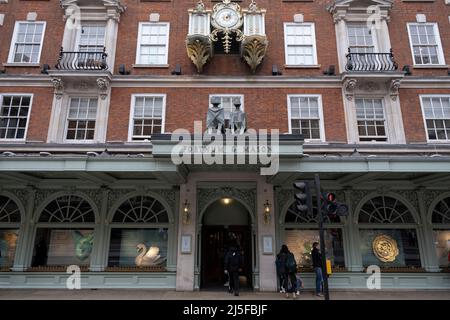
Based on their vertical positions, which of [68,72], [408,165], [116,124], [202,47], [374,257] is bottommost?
[374,257]

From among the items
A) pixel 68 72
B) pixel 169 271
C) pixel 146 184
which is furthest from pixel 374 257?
pixel 68 72

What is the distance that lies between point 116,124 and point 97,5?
19.8 feet

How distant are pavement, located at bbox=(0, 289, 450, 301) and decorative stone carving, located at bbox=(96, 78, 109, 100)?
7.88 meters

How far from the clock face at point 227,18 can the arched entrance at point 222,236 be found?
25.1ft

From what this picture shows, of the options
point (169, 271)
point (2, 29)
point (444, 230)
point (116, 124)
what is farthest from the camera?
point (2, 29)

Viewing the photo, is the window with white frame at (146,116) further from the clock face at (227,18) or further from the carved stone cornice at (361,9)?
the carved stone cornice at (361,9)

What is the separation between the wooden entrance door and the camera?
13.2 meters

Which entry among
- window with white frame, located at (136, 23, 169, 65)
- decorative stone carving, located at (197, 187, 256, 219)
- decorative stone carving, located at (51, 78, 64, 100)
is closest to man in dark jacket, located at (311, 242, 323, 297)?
decorative stone carving, located at (197, 187, 256, 219)

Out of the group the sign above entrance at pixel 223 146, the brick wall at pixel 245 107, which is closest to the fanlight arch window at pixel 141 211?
the brick wall at pixel 245 107

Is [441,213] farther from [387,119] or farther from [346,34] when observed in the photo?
[346,34]

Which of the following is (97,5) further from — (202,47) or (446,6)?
(446,6)

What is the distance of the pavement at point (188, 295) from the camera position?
10.6 metres

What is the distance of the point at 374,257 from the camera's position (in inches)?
507

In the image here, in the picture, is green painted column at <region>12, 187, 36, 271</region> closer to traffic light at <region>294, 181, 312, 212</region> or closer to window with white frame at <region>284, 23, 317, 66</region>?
traffic light at <region>294, 181, 312, 212</region>
